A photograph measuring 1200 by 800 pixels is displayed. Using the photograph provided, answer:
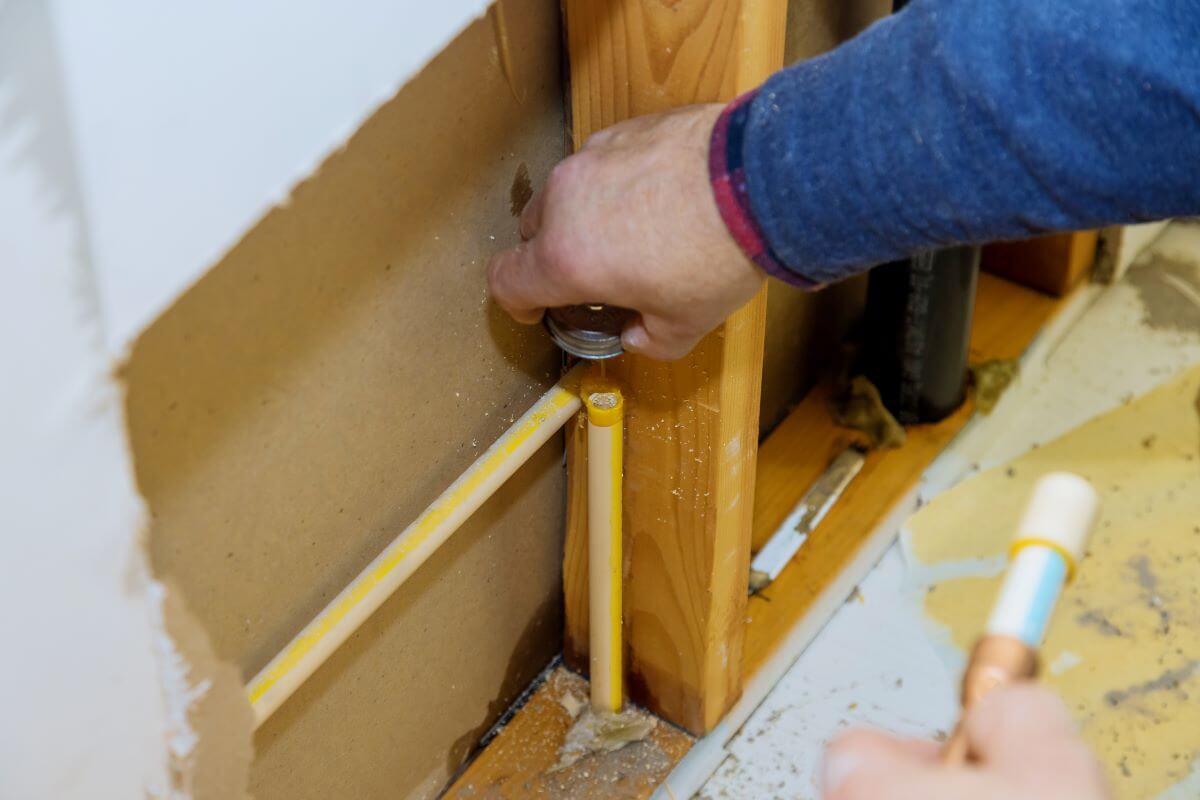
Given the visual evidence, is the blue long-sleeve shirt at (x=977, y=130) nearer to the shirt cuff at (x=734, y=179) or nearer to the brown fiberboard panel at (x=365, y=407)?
the shirt cuff at (x=734, y=179)

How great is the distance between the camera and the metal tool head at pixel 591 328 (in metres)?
0.91

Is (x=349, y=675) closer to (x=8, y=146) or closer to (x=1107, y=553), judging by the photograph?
(x=8, y=146)

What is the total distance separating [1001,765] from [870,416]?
3.54 feet

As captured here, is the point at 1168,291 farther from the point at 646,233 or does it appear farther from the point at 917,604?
the point at 646,233

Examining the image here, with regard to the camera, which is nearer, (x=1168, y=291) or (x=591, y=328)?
(x=591, y=328)

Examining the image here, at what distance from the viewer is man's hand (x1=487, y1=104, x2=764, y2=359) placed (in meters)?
0.78

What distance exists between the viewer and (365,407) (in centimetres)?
89

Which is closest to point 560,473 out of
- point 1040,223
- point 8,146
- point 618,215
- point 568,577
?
point 568,577

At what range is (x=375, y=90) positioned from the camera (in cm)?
53

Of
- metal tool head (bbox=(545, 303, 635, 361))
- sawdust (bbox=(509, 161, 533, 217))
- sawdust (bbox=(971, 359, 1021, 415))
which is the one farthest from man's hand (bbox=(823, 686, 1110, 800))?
sawdust (bbox=(971, 359, 1021, 415))

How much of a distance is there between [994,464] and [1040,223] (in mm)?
918

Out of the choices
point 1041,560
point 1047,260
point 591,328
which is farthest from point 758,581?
point 1041,560

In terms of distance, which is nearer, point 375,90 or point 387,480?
point 375,90

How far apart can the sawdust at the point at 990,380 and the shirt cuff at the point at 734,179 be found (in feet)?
3.14
